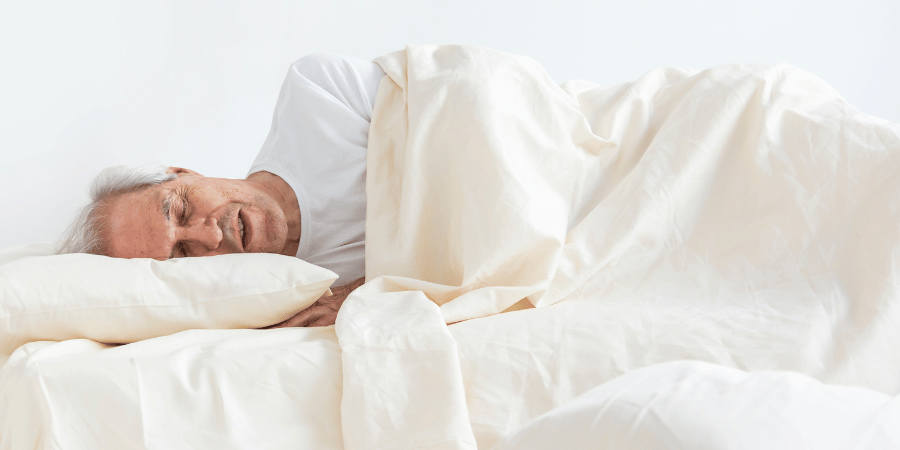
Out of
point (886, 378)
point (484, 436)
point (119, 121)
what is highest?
point (119, 121)

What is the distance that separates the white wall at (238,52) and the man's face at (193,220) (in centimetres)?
52

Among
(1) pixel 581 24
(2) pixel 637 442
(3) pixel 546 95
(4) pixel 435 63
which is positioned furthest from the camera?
(1) pixel 581 24

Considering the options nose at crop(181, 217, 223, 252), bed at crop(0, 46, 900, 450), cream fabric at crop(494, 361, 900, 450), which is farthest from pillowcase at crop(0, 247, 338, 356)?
cream fabric at crop(494, 361, 900, 450)

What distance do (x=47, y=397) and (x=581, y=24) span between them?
2377 mm

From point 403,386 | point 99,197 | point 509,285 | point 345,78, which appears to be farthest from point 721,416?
point 99,197

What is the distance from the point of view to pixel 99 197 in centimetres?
141

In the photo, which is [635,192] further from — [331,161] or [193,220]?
[193,220]

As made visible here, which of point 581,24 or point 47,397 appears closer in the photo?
point 47,397

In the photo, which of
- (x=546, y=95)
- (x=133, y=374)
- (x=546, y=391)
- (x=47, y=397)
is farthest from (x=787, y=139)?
(x=47, y=397)

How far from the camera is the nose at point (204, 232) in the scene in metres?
1.28

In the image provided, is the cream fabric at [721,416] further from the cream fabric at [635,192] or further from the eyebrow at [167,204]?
the eyebrow at [167,204]

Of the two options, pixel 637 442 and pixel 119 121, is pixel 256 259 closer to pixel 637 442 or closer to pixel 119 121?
pixel 637 442

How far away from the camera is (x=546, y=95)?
1.24 m

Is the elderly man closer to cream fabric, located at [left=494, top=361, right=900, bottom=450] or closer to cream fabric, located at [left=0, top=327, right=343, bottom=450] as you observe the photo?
cream fabric, located at [left=0, top=327, right=343, bottom=450]
